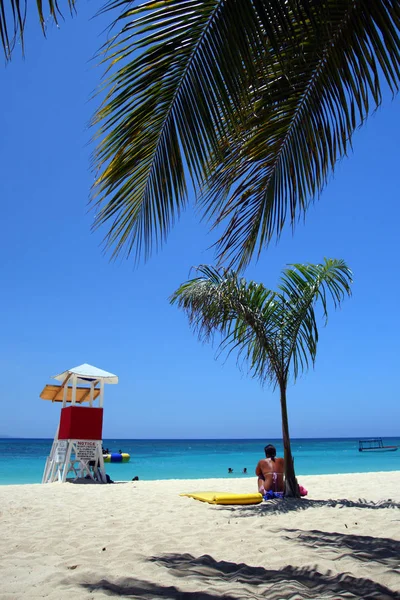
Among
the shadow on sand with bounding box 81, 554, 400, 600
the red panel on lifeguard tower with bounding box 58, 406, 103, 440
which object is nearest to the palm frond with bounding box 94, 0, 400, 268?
the shadow on sand with bounding box 81, 554, 400, 600

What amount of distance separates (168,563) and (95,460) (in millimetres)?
8481

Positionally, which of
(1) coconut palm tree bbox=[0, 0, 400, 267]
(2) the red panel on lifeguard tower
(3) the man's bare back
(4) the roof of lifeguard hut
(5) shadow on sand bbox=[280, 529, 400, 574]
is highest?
(1) coconut palm tree bbox=[0, 0, 400, 267]

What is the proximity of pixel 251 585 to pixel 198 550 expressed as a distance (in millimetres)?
1225

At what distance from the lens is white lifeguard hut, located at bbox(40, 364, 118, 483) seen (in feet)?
38.0

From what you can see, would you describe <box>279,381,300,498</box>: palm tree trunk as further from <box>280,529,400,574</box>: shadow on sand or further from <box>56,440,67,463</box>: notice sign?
<box>56,440,67,463</box>: notice sign

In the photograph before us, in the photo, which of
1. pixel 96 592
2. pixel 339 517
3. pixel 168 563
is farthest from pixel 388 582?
pixel 339 517

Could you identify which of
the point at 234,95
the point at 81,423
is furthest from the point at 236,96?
the point at 81,423

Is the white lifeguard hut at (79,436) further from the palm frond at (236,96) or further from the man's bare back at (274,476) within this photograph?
the palm frond at (236,96)

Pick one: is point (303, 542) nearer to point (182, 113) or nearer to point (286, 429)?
point (286, 429)

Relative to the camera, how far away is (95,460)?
11852mm

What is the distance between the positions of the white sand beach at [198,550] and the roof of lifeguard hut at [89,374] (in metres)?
4.76

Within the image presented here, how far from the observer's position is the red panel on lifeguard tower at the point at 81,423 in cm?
1162

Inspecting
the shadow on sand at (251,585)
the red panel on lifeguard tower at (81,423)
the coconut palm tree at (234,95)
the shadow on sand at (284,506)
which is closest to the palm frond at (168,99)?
the coconut palm tree at (234,95)

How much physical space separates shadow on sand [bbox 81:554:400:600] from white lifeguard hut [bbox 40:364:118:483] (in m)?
8.33
